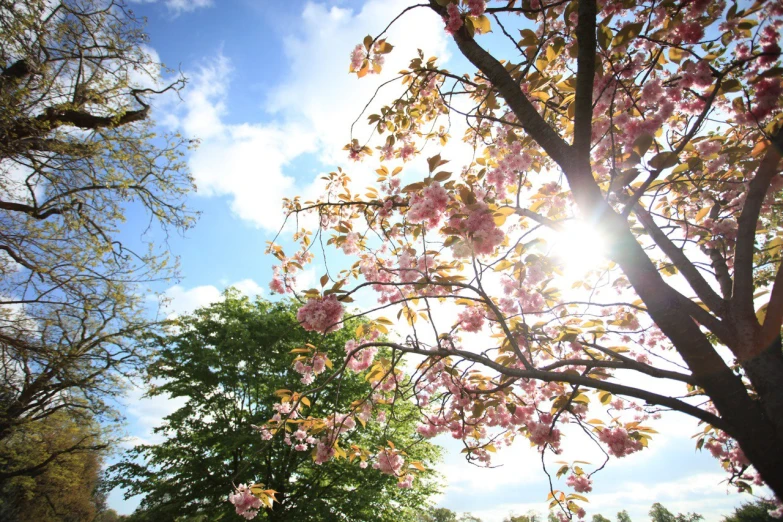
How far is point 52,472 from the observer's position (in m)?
11.7

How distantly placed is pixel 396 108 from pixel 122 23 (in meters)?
5.90

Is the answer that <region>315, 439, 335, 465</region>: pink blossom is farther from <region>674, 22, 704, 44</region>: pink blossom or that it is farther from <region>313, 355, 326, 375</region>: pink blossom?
<region>674, 22, 704, 44</region>: pink blossom

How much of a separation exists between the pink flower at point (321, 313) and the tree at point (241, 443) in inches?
246

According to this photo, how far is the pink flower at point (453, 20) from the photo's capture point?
1762 mm

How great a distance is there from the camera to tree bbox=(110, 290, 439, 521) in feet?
28.5

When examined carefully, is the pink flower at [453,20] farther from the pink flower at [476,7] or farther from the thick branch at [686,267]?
the thick branch at [686,267]

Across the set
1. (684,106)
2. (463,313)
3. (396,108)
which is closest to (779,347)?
(463,313)

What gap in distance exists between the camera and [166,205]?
22.9 ft

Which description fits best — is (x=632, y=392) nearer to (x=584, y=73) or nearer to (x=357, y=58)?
(x=584, y=73)

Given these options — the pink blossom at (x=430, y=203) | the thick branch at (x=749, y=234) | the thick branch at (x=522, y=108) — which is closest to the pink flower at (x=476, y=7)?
the thick branch at (x=522, y=108)

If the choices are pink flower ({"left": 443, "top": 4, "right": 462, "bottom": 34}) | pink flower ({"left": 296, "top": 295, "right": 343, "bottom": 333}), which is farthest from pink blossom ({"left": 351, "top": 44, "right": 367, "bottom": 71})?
pink flower ({"left": 296, "top": 295, "right": 343, "bottom": 333})

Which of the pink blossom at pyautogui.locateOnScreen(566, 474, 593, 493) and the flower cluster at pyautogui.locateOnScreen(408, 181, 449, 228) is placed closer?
the flower cluster at pyautogui.locateOnScreen(408, 181, 449, 228)

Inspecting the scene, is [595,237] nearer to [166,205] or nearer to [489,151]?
Answer: [489,151]

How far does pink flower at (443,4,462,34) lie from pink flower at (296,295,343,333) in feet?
5.37
